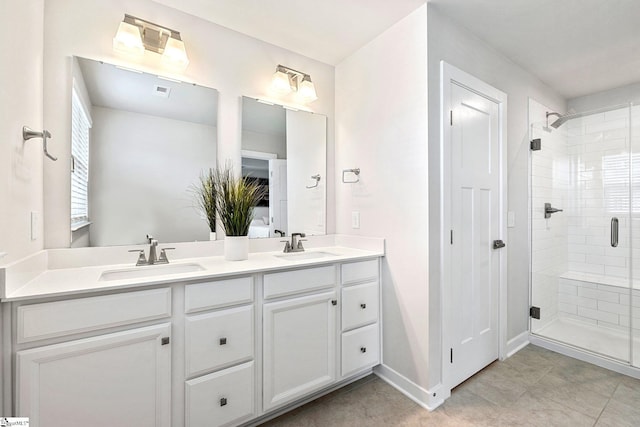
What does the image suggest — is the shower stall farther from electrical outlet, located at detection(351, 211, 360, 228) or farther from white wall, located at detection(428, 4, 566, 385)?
electrical outlet, located at detection(351, 211, 360, 228)

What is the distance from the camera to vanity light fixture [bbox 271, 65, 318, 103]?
2151 millimetres

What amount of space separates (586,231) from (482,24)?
2.21 m

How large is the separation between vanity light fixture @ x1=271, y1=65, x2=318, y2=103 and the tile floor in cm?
217

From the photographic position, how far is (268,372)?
153cm

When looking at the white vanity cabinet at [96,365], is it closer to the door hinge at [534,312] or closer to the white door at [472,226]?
the white door at [472,226]

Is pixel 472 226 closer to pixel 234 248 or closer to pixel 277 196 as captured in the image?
pixel 277 196

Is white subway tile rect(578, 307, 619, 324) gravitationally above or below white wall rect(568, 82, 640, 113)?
below

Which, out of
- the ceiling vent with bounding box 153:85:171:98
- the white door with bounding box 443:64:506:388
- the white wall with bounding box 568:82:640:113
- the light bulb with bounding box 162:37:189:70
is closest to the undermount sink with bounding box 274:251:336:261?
the white door with bounding box 443:64:506:388

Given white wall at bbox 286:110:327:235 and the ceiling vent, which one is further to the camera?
white wall at bbox 286:110:327:235

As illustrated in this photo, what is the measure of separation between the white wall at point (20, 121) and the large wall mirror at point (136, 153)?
17 cm

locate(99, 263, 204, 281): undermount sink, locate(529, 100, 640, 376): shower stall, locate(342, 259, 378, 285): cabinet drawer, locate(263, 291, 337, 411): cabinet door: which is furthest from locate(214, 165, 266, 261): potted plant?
locate(529, 100, 640, 376): shower stall

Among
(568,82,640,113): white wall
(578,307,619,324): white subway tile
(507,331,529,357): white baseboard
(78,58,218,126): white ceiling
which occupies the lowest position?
(507,331,529,357): white baseboard

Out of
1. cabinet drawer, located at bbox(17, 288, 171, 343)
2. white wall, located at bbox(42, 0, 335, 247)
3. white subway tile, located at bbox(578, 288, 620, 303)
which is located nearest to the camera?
cabinet drawer, located at bbox(17, 288, 171, 343)

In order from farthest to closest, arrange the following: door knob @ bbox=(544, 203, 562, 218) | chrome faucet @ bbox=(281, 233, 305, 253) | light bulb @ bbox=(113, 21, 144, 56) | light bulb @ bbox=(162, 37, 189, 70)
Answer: door knob @ bbox=(544, 203, 562, 218), chrome faucet @ bbox=(281, 233, 305, 253), light bulb @ bbox=(162, 37, 189, 70), light bulb @ bbox=(113, 21, 144, 56)
